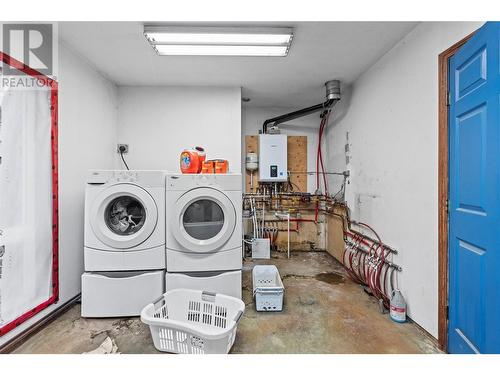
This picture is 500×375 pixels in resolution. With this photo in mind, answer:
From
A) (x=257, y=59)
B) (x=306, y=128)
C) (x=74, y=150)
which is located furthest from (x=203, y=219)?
(x=306, y=128)

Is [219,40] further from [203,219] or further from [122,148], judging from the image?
[122,148]

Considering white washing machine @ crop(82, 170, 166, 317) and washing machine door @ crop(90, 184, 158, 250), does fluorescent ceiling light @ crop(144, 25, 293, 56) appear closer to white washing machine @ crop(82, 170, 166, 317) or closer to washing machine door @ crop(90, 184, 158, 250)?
white washing machine @ crop(82, 170, 166, 317)

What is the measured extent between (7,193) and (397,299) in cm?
302

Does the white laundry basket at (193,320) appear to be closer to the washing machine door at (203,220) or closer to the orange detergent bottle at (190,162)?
the washing machine door at (203,220)

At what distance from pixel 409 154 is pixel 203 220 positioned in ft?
6.14

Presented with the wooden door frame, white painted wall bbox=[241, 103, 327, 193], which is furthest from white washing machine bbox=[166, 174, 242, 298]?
white painted wall bbox=[241, 103, 327, 193]

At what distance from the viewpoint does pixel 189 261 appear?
→ 6.66ft

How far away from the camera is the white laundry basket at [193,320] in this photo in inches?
55.4

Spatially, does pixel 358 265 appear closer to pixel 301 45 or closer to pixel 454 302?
pixel 454 302

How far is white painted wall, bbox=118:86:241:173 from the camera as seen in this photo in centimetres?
300

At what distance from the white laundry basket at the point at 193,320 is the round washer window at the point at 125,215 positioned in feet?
2.30

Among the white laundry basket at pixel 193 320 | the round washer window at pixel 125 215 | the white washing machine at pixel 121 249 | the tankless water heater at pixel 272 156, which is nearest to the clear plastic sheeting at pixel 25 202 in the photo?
the white washing machine at pixel 121 249

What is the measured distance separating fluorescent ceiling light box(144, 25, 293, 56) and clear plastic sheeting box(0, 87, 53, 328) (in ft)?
3.42

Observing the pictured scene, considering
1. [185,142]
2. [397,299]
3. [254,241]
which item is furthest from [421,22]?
[254,241]
